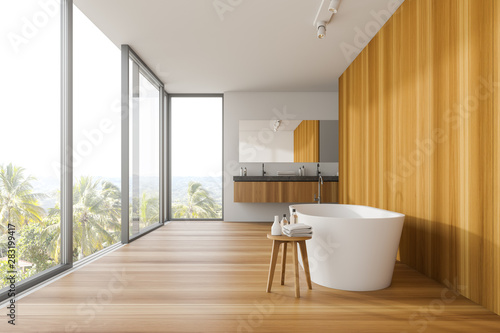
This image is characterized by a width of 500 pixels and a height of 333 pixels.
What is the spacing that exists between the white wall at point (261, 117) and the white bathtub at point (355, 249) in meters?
3.84

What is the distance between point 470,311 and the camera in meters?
2.09

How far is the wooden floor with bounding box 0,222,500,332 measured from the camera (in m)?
1.89

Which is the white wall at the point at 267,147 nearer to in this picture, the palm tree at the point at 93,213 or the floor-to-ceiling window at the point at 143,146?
the floor-to-ceiling window at the point at 143,146

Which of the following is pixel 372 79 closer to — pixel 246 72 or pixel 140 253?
pixel 246 72

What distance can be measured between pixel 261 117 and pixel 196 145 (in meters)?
1.49

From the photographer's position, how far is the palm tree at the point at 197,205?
6.76 meters

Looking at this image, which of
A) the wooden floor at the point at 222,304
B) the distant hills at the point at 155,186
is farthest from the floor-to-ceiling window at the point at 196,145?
the wooden floor at the point at 222,304

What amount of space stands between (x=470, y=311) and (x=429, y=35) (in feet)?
7.29

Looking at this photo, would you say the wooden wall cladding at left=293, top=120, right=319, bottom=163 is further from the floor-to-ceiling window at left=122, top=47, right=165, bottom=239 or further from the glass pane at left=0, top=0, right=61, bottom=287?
the glass pane at left=0, top=0, right=61, bottom=287

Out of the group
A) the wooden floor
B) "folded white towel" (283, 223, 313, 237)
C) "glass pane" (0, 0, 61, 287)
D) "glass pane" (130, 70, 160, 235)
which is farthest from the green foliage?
"folded white towel" (283, 223, 313, 237)

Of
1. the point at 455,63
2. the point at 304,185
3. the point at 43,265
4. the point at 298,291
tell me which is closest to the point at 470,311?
the point at 298,291

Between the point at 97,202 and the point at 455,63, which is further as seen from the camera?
the point at 97,202

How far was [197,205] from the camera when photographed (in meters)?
7.41

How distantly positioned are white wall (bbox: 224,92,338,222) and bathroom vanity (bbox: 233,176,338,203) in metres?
0.44
